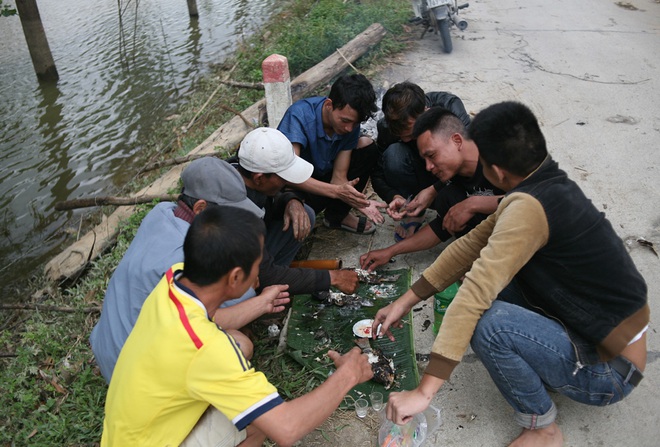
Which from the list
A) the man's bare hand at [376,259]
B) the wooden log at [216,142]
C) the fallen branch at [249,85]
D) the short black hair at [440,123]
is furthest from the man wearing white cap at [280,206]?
Result: the fallen branch at [249,85]

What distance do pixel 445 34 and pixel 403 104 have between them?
14.2 feet

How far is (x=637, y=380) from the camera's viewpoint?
2338mm

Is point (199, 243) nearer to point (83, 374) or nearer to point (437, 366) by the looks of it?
point (437, 366)

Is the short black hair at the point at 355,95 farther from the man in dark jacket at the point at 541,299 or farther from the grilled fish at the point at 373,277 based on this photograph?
the man in dark jacket at the point at 541,299

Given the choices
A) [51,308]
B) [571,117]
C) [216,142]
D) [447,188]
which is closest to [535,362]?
[447,188]

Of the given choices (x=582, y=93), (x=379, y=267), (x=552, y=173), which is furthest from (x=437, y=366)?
(x=582, y=93)

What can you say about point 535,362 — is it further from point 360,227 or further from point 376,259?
point 360,227

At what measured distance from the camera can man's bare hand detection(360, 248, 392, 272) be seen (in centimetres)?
387

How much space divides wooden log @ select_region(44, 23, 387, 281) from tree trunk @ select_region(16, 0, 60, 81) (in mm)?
4799

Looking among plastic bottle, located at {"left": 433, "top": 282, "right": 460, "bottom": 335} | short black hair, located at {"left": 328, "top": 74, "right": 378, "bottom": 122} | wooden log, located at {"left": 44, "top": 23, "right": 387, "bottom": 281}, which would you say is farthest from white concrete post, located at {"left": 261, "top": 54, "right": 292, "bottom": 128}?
plastic bottle, located at {"left": 433, "top": 282, "right": 460, "bottom": 335}

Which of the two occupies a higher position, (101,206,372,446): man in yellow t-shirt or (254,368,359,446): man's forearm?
(101,206,372,446): man in yellow t-shirt

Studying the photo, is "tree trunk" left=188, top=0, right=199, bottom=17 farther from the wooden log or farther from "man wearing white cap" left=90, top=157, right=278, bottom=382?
"man wearing white cap" left=90, top=157, right=278, bottom=382

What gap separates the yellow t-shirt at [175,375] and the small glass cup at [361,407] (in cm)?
88

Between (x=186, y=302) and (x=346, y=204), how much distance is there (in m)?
2.42
